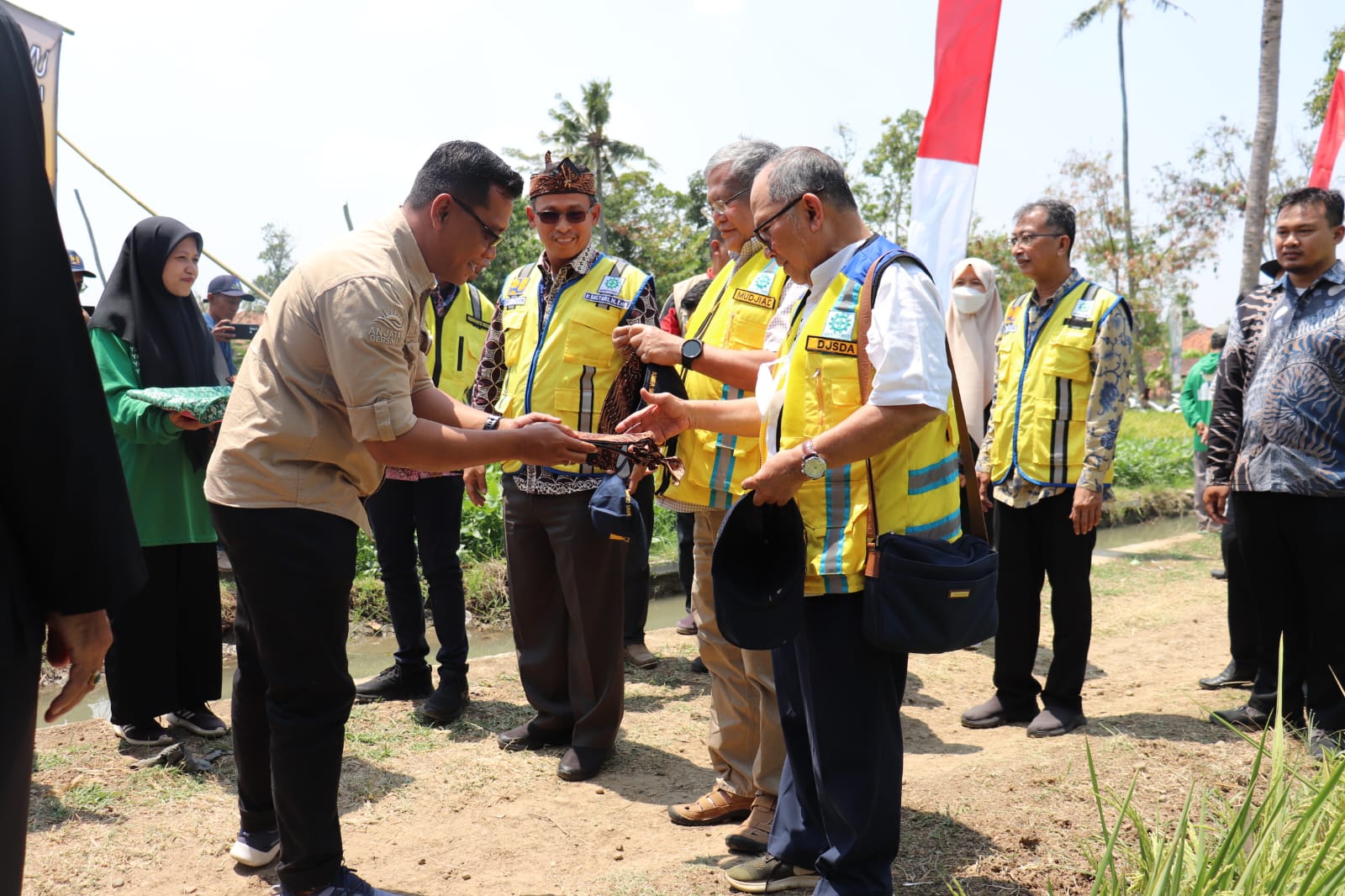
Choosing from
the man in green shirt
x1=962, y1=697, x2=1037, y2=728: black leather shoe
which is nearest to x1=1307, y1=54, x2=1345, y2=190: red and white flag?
the man in green shirt

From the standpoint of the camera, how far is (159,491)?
4.43 metres

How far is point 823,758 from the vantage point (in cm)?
279

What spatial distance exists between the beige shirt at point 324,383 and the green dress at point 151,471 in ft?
4.82

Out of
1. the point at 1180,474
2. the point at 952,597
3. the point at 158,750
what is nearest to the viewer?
the point at 952,597

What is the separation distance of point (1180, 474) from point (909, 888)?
14.6 m

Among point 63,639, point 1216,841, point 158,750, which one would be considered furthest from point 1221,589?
point 63,639

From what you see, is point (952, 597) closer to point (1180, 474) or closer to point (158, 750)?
point (158, 750)

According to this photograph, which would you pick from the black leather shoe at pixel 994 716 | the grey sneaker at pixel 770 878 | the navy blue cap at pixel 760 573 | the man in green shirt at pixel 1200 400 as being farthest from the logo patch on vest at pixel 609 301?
the man in green shirt at pixel 1200 400

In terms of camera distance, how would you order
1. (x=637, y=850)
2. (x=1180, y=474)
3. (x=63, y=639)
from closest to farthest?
(x=63, y=639), (x=637, y=850), (x=1180, y=474)

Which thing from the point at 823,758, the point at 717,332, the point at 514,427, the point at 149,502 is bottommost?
the point at 823,758

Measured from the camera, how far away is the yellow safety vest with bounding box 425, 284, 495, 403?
5.41 metres

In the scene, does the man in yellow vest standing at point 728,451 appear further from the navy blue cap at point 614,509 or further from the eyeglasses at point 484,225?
the eyeglasses at point 484,225

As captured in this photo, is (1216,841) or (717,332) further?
(717,332)

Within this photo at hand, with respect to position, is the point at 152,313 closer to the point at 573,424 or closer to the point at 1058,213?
the point at 573,424
